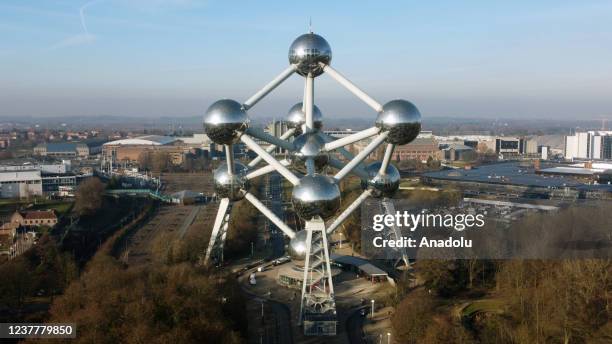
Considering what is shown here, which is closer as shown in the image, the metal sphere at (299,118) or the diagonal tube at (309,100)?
the diagonal tube at (309,100)

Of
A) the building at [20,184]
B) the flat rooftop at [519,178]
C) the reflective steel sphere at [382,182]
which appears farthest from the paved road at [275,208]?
the building at [20,184]

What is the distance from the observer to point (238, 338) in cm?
1450

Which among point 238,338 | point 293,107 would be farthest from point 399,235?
point 238,338

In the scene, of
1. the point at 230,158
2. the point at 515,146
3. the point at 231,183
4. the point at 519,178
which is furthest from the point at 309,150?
the point at 515,146

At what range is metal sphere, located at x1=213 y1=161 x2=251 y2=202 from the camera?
864 inches

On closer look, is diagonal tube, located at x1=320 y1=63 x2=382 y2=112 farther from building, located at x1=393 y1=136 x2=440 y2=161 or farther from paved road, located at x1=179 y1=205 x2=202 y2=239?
building, located at x1=393 y1=136 x2=440 y2=161

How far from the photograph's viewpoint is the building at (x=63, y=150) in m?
104

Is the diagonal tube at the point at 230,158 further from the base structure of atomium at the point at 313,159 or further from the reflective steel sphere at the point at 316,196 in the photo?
the reflective steel sphere at the point at 316,196

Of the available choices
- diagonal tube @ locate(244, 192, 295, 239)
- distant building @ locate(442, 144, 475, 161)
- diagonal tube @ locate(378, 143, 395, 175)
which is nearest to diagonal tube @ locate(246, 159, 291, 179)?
diagonal tube @ locate(244, 192, 295, 239)

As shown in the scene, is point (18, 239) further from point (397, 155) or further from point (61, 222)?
point (397, 155)

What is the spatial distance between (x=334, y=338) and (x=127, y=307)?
301 inches

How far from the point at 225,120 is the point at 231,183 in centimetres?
424

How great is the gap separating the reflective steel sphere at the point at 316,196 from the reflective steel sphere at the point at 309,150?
235 cm
